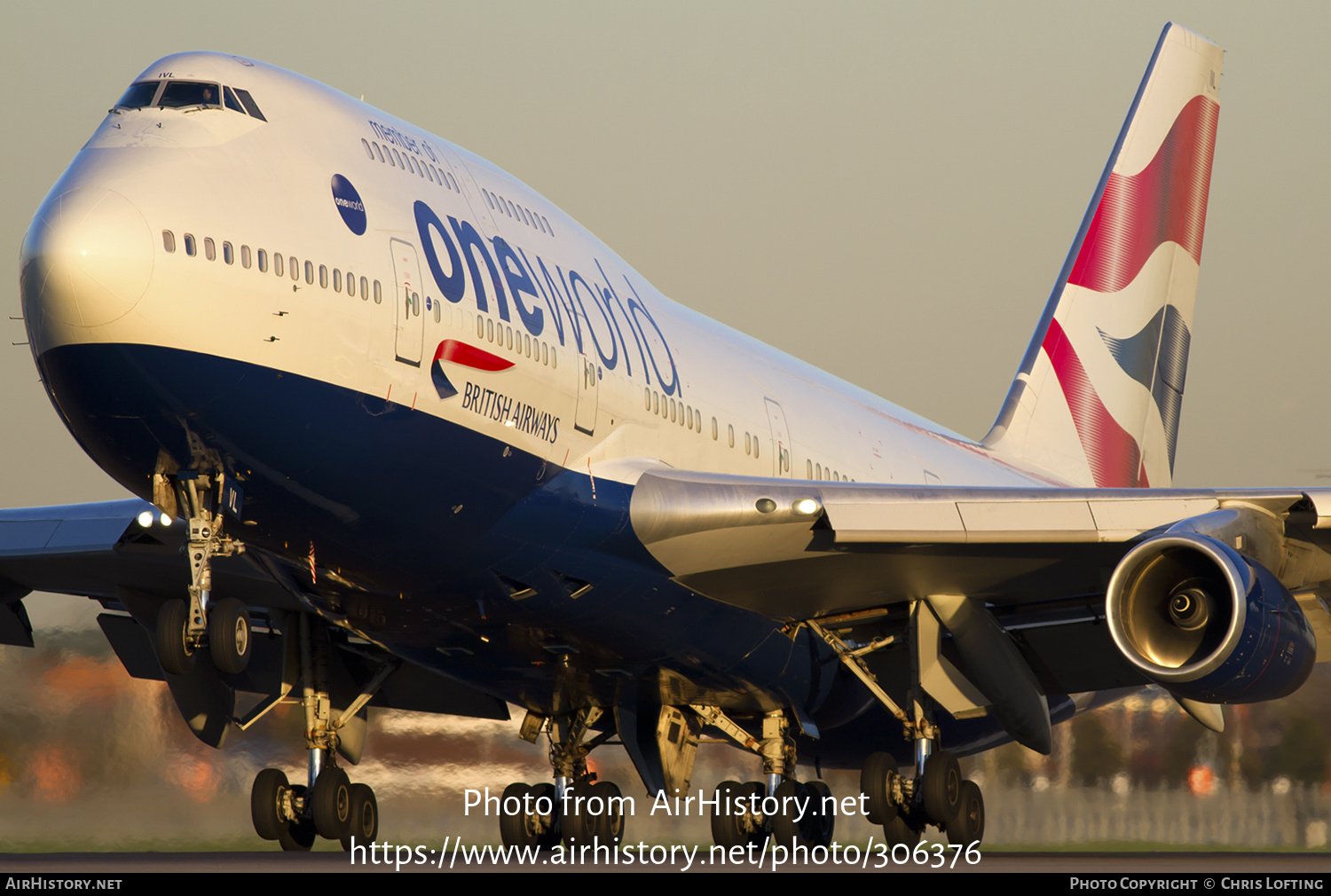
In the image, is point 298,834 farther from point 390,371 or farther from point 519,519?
point 390,371

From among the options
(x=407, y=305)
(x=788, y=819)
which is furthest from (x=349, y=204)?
(x=788, y=819)

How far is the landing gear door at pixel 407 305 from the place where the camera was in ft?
34.0

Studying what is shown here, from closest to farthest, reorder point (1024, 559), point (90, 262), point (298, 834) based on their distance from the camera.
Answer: point (90, 262) < point (1024, 559) < point (298, 834)

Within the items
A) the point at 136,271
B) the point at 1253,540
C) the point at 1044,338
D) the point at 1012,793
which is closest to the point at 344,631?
the point at 136,271

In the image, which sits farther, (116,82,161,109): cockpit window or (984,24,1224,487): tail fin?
(984,24,1224,487): tail fin

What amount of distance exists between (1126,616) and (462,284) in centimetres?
578

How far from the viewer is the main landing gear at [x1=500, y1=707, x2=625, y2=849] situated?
16.5m

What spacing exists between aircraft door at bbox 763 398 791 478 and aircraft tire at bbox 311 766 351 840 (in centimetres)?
520

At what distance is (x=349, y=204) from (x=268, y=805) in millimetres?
7041

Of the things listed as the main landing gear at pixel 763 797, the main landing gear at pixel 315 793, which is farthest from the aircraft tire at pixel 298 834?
the main landing gear at pixel 763 797

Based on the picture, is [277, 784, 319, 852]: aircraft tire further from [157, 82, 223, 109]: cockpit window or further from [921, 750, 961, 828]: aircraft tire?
[157, 82, 223, 109]: cockpit window

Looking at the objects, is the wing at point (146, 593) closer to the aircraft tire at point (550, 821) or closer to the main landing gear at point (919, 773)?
the aircraft tire at point (550, 821)

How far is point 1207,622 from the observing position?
1203 cm

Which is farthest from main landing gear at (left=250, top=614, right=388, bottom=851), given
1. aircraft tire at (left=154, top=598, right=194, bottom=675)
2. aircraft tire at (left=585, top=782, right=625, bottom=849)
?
aircraft tire at (left=154, top=598, right=194, bottom=675)
